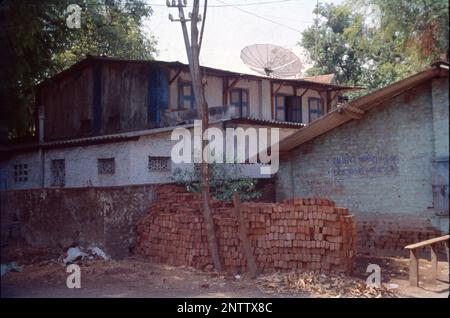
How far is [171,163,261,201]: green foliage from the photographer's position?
10734mm

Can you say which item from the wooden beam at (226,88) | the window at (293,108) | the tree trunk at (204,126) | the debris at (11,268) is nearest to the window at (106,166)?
the debris at (11,268)

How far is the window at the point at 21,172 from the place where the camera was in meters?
16.9

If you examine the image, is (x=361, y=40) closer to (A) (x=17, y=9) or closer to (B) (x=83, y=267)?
(A) (x=17, y=9)

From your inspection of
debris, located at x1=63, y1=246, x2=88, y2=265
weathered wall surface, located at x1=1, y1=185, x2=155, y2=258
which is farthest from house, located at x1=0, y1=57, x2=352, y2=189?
debris, located at x1=63, y1=246, x2=88, y2=265

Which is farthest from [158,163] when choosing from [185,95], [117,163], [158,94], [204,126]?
[204,126]

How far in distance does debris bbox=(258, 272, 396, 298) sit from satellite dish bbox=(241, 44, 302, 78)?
39.2 ft

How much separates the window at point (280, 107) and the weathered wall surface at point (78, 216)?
39.9ft

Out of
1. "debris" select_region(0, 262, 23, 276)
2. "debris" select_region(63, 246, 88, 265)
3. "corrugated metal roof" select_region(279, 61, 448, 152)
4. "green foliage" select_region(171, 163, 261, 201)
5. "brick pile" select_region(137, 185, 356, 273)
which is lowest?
"debris" select_region(0, 262, 23, 276)

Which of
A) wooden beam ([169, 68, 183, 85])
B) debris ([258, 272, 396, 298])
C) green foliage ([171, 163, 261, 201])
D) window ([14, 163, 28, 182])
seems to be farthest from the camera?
wooden beam ([169, 68, 183, 85])

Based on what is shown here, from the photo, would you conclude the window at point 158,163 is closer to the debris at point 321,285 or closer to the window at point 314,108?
the debris at point 321,285

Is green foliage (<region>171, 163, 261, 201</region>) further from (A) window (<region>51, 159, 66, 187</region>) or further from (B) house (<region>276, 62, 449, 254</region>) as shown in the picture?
(A) window (<region>51, 159, 66, 187</region>)

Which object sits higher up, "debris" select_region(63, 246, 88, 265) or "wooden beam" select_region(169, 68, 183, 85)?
"wooden beam" select_region(169, 68, 183, 85)

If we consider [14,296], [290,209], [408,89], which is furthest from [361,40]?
[14,296]

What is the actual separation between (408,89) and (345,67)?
2103 centimetres
